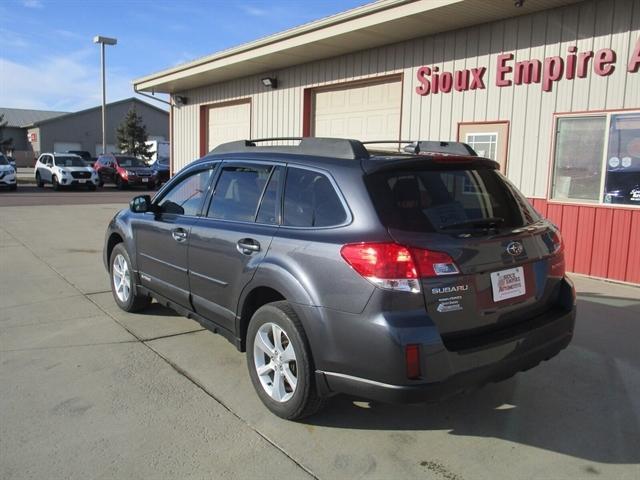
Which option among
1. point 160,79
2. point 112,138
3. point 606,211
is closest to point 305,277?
point 606,211

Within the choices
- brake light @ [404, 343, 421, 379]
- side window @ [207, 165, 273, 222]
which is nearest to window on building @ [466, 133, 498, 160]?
side window @ [207, 165, 273, 222]

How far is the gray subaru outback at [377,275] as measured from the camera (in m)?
2.86

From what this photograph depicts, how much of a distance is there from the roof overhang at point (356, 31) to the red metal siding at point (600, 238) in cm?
279

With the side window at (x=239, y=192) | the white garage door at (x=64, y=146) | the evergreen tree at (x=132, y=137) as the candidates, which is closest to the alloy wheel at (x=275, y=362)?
the side window at (x=239, y=192)

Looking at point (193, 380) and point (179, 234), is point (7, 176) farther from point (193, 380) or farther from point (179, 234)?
point (193, 380)

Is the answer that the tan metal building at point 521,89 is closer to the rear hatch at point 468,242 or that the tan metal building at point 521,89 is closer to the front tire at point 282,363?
the rear hatch at point 468,242

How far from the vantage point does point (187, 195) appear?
4785 mm

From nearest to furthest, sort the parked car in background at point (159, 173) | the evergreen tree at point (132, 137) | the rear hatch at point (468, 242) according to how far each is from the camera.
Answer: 1. the rear hatch at point (468, 242)
2. the parked car in background at point (159, 173)
3. the evergreen tree at point (132, 137)

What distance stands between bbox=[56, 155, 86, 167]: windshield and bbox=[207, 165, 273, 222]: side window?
23.7 m

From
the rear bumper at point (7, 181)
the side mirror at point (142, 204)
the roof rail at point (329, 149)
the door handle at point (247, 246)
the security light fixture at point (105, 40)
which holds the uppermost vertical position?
the security light fixture at point (105, 40)

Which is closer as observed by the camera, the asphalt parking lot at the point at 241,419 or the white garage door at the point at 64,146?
the asphalt parking lot at the point at 241,419

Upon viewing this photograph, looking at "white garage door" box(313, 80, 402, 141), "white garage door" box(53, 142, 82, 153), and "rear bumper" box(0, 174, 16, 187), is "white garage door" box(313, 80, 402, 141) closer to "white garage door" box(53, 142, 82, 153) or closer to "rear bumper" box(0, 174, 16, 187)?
"rear bumper" box(0, 174, 16, 187)

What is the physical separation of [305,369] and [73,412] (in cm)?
156

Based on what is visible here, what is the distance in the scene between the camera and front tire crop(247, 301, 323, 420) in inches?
127
